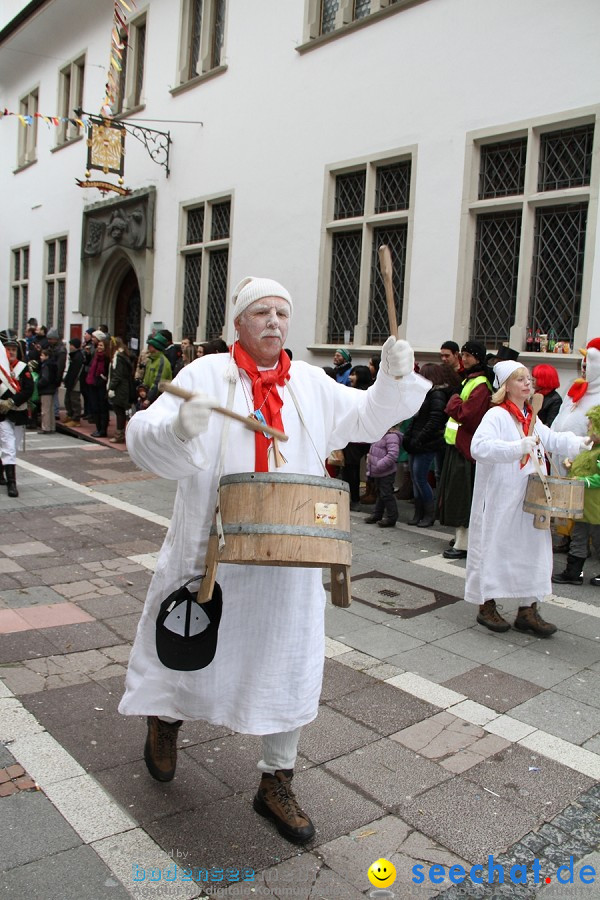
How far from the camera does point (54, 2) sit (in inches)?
691

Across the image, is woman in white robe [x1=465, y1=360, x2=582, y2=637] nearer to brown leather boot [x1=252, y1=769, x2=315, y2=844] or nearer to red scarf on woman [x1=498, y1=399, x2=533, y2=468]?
red scarf on woman [x1=498, y1=399, x2=533, y2=468]

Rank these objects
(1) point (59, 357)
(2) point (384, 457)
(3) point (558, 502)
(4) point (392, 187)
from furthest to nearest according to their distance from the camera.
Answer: (1) point (59, 357) < (4) point (392, 187) < (2) point (384, 457) < (3) point (558, 502)

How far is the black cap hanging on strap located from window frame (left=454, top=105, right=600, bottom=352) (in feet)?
21.1

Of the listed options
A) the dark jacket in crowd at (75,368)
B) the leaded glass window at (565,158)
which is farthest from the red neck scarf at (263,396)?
the dark jacket in crowd at (75,368)

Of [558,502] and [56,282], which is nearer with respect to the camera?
[558,502]

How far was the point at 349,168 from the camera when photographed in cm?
1095

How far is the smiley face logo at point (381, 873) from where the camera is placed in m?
2.63

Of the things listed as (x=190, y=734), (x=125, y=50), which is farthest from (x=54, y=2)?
(x=190, y=734)

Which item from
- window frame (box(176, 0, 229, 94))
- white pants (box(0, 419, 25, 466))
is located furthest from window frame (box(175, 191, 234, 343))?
white pants (box(0, 419, 25, 466))

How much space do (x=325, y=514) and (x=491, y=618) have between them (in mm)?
3180

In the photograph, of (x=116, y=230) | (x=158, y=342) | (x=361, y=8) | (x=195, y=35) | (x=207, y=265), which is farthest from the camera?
(x=116, y=230)

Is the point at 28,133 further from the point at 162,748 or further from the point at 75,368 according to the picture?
the point at 162,748

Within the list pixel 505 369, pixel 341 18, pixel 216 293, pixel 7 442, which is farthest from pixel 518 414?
pixel 216 293

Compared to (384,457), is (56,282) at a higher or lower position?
higher
